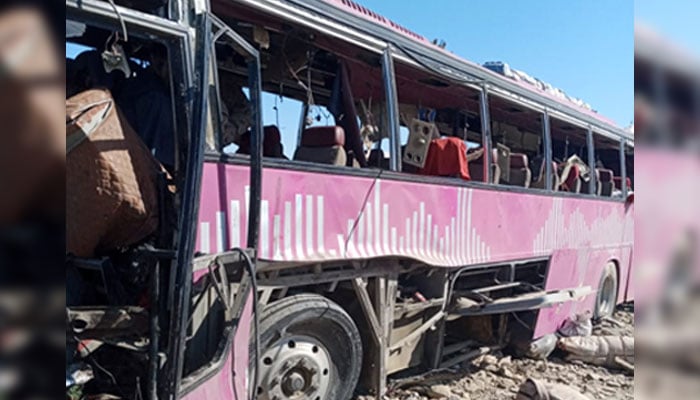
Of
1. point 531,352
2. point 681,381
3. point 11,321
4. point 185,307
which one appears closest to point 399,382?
point 531,352

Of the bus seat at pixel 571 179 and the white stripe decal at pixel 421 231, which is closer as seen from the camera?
the white stripe decal at pixel 421 231

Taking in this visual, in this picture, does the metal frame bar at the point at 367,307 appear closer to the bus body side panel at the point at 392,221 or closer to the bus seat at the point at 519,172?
the bus body side panel at the point at 392,221

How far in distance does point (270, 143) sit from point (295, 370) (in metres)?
1.87

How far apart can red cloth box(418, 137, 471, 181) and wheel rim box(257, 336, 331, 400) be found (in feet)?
6.66

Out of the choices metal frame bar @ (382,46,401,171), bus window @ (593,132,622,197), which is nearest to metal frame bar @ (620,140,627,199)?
bus window @ (593,132,622,197)

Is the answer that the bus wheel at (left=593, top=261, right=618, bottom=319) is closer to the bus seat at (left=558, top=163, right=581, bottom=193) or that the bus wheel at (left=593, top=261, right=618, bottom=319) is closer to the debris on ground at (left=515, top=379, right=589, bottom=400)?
the bus seat at (left=558, top=163, right=581, bottom=193)

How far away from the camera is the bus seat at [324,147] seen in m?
4.02

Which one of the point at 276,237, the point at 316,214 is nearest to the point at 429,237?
the point at 316,214

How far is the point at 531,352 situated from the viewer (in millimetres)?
6488

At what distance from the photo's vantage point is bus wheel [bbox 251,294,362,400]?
11.5 ft

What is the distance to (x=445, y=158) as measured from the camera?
505 cm

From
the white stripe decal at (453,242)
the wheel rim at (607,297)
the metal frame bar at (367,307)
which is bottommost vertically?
the wheel rim at (607,297)

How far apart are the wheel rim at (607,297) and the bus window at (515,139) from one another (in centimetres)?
252

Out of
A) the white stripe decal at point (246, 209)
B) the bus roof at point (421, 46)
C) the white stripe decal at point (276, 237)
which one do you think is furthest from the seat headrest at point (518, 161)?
the white stripe decal at point (246, 209)
